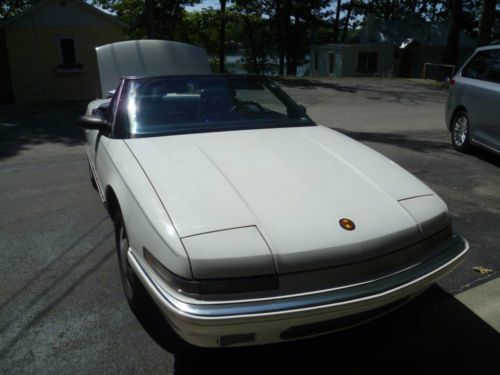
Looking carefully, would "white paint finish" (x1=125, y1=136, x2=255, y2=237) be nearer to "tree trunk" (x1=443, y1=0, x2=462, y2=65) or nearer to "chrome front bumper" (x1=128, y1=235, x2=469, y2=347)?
"chrome front bumper" (x1=128, y1=235, x2=469, y2=347)

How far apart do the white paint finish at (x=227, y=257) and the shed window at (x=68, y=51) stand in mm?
15466

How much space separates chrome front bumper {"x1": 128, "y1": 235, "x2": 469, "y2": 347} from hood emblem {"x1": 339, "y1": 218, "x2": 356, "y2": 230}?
28 centimetres

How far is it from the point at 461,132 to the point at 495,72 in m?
1.10

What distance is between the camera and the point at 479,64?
7.01 meters

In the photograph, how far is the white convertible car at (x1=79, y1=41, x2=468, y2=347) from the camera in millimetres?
2051

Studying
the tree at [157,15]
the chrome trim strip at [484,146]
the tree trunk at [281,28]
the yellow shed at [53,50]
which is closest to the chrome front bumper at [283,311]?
the chrome trim strip at [484,146]

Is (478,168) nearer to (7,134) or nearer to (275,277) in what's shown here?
(275,277)

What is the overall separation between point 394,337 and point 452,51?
101 ft

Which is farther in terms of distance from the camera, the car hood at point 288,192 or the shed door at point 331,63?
the shed door at point 331,63

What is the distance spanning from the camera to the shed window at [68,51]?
1548cm

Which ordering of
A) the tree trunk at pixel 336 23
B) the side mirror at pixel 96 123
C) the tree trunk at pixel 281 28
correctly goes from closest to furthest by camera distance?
the side mirror at pixel 96 123, the tree trunk at pixel 281 28, the tree trunk at pixel 336 23

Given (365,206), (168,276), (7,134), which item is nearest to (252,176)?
(365,206)

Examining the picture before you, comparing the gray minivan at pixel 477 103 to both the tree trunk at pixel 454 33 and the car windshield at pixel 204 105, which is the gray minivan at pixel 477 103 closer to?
the car windshield at pixel 204 105

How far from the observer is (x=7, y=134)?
9.48 meters
